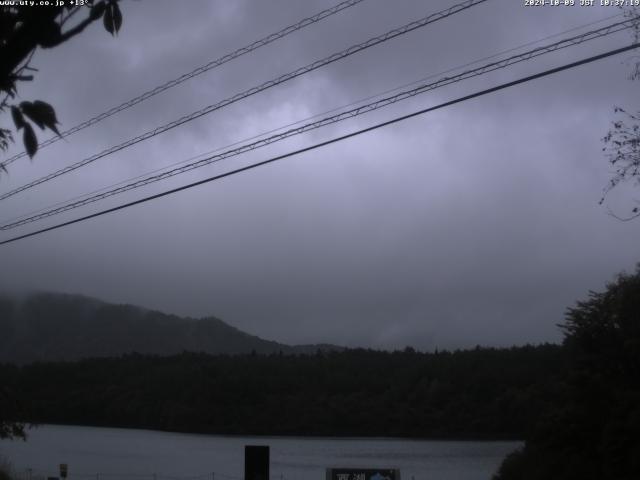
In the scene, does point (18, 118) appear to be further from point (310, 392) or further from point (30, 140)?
point (310, 392)

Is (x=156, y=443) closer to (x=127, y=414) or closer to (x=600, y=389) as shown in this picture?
(x=127, y=414)

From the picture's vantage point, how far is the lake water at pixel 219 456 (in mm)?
40156

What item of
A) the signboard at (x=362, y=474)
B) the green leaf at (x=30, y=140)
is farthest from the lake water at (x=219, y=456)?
the green leaf at (x=30, y=140)

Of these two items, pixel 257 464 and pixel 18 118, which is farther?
pixel 257 464

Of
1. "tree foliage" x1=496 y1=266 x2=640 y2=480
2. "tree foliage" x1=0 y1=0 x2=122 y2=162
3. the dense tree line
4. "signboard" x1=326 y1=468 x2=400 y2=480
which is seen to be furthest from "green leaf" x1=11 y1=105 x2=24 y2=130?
the dense tree line

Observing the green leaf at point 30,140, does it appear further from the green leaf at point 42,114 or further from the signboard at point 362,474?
the signboard at point 362,474

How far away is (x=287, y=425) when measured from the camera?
65375 mm

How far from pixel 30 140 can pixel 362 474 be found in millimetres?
15077

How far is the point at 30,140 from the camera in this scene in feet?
14.0

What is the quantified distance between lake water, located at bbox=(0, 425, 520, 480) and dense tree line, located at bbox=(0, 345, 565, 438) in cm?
210

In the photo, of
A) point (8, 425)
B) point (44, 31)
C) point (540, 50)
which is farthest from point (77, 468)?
point (44, 31)

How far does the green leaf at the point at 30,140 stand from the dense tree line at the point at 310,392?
156 ft

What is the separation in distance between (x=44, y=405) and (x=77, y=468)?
8.71 meters

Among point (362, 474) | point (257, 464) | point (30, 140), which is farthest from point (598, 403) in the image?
point (30, 140)
